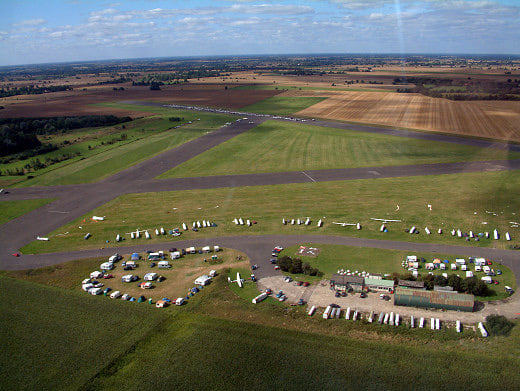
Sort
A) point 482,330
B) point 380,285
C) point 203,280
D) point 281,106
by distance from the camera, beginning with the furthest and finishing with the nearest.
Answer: point 281,106, point 203,280, point 380,285, point 482,330

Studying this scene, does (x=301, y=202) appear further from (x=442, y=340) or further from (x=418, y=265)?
(x=442, y=340)

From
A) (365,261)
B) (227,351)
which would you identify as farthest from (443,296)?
(227,351)

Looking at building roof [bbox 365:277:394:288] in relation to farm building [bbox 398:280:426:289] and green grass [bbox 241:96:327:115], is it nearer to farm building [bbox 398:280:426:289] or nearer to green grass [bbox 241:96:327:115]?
farm building [bbox 398:280:426:289]

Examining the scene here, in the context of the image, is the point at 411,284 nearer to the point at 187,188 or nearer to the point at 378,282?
the point at 378,282

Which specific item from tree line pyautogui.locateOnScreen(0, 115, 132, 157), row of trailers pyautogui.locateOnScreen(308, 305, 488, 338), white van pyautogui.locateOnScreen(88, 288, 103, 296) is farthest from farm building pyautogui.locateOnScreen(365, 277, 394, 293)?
tree line pyautogui.locateOnScreen(0, 115, 132, 157)

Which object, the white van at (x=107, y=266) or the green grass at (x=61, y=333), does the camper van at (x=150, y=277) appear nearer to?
the green grass at (x=61, y=333)

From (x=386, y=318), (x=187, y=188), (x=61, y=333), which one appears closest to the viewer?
(x=61, y=333)

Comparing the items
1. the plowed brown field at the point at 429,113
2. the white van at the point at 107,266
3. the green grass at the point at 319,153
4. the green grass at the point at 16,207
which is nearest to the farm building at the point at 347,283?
the white van at the point at 107,266
